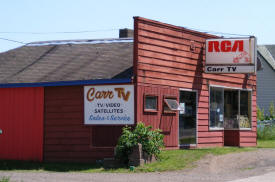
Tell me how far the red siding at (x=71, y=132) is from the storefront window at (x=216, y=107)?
5.52 metres

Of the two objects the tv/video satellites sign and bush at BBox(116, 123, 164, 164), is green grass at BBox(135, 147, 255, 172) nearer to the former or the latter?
bush at BBox(116, 123, 164, 164)

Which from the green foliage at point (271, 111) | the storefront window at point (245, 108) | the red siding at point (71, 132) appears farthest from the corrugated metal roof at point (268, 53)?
the red siding at point (71, 132)

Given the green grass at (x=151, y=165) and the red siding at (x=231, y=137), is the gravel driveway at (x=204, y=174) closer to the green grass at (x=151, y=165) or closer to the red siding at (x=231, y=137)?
the green grass at (x=151, y=165)

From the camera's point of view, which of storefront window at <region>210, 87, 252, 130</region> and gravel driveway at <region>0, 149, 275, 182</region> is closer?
gravel driveway at <region>0, 149, 275, 182</region>

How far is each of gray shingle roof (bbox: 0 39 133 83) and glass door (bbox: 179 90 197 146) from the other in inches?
112

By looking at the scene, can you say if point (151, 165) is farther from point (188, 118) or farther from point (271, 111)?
point (271, 111)

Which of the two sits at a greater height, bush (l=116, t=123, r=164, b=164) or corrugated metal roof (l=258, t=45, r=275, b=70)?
corrugated metal roof (l=258, t=45, r=275, b=70)

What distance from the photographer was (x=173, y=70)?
22.1 meters

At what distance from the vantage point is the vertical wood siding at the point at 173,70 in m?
20.5

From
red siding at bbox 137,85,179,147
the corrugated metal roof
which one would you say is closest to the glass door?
red siding at bbox 137,85,179,147

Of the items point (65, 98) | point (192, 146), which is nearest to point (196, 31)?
point (192, 146)

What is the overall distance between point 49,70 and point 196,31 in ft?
21.0

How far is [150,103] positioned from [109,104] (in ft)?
5.06

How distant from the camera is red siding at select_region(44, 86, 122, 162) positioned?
20.9 meters
